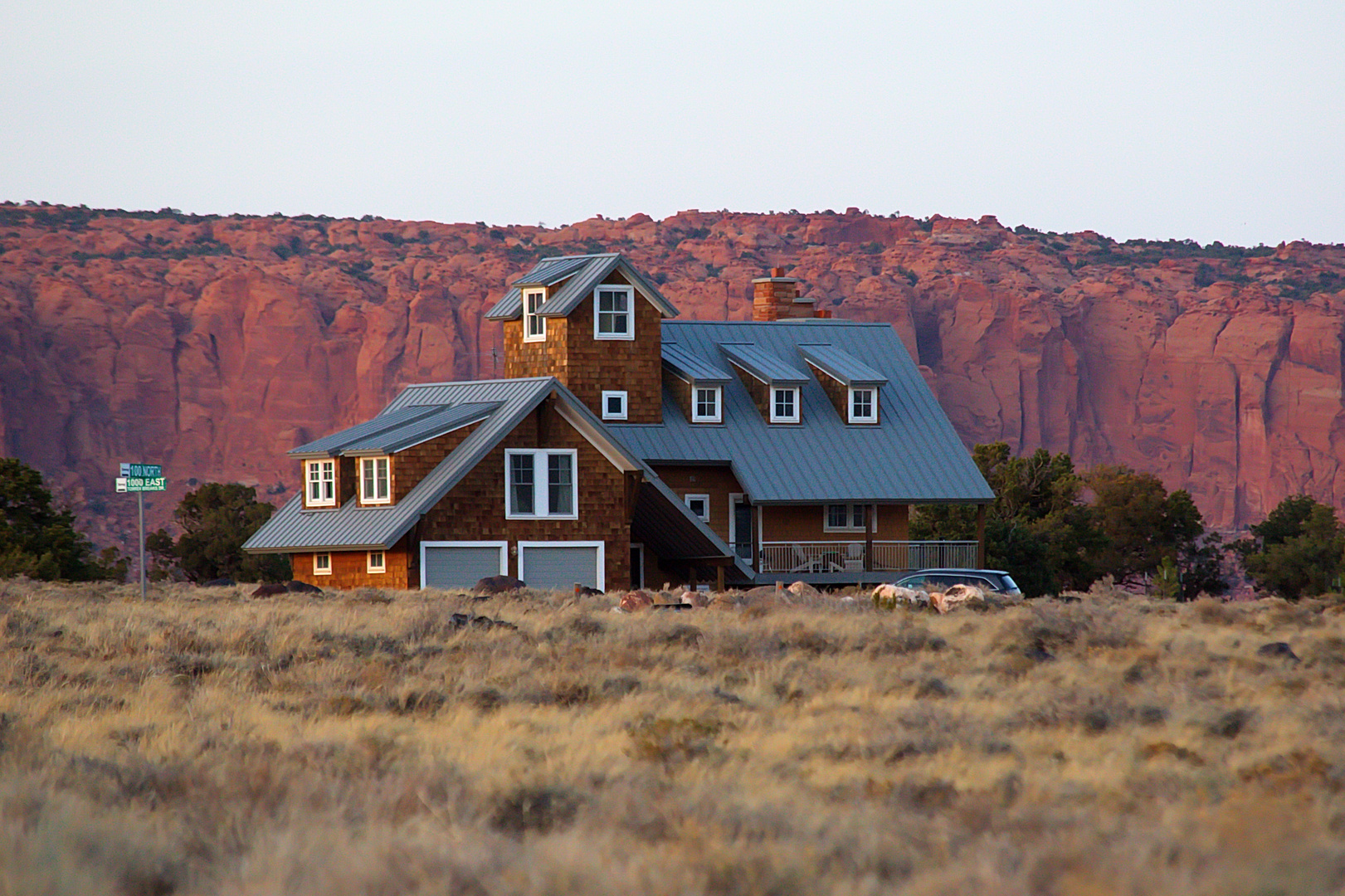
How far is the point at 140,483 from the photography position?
87.9ft

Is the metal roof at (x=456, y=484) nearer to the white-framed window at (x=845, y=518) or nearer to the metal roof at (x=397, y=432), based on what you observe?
the metal roof at (x=397, y=432)

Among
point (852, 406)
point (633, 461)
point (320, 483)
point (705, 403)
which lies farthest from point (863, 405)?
point (320, 483)

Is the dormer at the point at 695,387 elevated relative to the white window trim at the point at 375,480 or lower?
elevated

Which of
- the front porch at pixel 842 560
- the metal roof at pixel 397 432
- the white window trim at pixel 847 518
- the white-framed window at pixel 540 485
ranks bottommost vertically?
the front porch at pixel 842 560

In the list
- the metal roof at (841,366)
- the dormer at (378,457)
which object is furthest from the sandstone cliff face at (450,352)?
the dormer at (378,457)

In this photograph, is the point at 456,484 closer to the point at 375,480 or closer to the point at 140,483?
the point at 375,480

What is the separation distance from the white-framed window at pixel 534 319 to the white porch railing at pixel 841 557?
334 inches

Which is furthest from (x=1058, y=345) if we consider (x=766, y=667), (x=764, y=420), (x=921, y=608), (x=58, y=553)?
(x=766, y=667)

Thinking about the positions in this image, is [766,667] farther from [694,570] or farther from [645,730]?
[694,570]

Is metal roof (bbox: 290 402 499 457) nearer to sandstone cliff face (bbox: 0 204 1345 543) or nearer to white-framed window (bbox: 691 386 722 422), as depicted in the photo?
white-framed window (bbox: 691 386 722 422)

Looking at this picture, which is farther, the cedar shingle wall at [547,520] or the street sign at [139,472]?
the cedar shingle wall at [547,520]

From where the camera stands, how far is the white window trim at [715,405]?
46281mm

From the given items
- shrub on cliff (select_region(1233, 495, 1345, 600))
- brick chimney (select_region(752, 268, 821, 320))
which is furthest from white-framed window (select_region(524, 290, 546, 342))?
shrub on cliff (select_region(1233, 495, 1345, 600))

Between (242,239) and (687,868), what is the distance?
124m
